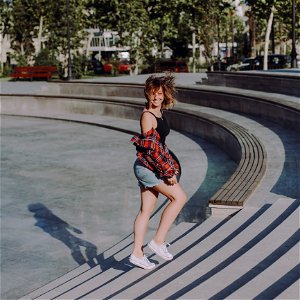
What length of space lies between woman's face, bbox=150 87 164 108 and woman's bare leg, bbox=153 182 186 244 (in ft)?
2.52

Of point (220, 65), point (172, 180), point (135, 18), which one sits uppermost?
point (135, 18)

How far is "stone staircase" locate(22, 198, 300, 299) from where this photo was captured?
5.29 metres

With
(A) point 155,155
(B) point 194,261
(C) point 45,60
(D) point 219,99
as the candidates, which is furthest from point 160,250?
(C) point 45,60

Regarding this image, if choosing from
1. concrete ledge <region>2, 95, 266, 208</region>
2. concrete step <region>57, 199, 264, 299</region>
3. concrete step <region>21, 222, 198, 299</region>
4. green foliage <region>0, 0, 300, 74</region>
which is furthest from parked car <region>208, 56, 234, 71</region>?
concrete step <region>57, 199, 264, 299</region>

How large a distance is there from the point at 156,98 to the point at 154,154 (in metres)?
0.52

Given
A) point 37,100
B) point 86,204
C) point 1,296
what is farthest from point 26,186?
point 37,100

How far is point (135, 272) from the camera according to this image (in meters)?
6.14

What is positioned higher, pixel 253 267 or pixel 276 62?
pixel 276 62

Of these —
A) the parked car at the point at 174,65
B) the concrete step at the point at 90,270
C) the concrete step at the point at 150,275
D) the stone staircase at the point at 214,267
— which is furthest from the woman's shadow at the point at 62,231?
the parked car at the point at 174,65

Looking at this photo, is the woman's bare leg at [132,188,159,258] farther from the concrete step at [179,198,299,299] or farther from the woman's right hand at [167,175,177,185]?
the concrete step at [179,198,299,299]

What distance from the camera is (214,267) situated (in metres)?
5.91

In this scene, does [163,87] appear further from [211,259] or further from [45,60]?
[45,60]

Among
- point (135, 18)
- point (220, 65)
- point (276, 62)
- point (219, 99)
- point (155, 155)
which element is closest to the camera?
point (155, 155)

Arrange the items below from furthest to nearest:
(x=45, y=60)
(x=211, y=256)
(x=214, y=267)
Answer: (x=45, y=60)
(x=211, y=256)
(x=214, y=267)
